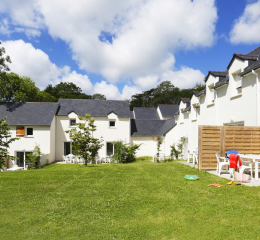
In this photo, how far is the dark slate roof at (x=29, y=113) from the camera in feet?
75.5

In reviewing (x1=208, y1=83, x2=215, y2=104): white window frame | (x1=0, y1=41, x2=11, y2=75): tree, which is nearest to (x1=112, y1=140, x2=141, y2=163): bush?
(x1=208, y1=83, x2=215, y2=104): white window frame

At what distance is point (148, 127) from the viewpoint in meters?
29.6

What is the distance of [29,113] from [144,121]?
16388mm

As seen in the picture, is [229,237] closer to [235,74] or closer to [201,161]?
[201,161]

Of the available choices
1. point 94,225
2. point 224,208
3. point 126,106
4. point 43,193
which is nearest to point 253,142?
point 224,208

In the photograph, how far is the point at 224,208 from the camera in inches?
206

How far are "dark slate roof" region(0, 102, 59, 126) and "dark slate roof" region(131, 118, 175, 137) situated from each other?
11445mm

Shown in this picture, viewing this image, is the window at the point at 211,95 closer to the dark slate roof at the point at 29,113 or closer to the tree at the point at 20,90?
the dark slate roof at the point at 29,113

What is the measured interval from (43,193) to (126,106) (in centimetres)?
2196

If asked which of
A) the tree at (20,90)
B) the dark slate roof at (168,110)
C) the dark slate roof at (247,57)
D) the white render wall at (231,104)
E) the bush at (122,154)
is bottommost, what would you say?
the bush at (122,154)

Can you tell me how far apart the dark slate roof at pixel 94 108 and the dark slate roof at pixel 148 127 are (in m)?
A: 3.15

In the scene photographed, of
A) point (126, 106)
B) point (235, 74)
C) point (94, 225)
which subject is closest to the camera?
point (94, 225)

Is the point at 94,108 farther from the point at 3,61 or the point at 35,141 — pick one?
the point at 3,61

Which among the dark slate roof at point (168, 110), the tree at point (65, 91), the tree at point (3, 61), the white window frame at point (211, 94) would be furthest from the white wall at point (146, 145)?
the tree at point (65, 91)
